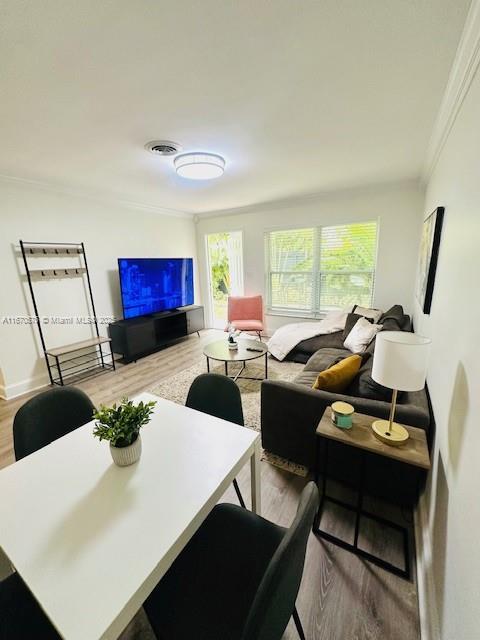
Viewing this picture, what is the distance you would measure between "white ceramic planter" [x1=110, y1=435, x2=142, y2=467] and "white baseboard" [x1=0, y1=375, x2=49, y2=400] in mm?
2959

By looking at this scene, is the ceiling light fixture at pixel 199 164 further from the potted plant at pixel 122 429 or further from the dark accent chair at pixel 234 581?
the dark accent chair at pixel 234 581

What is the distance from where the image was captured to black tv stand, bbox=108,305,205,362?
12.8ft

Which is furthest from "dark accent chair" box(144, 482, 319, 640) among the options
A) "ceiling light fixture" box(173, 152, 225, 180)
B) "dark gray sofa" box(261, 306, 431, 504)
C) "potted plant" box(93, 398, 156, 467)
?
"ceiling light fixture" box(173, 152, 225, 180)

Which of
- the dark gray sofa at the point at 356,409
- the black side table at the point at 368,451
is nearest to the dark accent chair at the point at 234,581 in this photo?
the black side table at the point at 368,451

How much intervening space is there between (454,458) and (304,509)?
0.79 meters

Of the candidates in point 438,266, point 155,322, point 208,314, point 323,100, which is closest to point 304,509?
point 438,266

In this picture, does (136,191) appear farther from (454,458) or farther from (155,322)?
(454,458)

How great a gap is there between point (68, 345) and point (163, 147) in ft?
8.99

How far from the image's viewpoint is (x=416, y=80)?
1.48 m

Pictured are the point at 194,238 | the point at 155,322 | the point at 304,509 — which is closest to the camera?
the point at 304,509

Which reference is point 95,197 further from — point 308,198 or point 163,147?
point 308,198

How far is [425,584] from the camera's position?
1.17 metres

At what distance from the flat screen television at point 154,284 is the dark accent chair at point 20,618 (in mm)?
3516

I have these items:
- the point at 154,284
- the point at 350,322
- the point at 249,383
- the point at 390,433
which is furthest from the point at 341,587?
the point at 154,284
